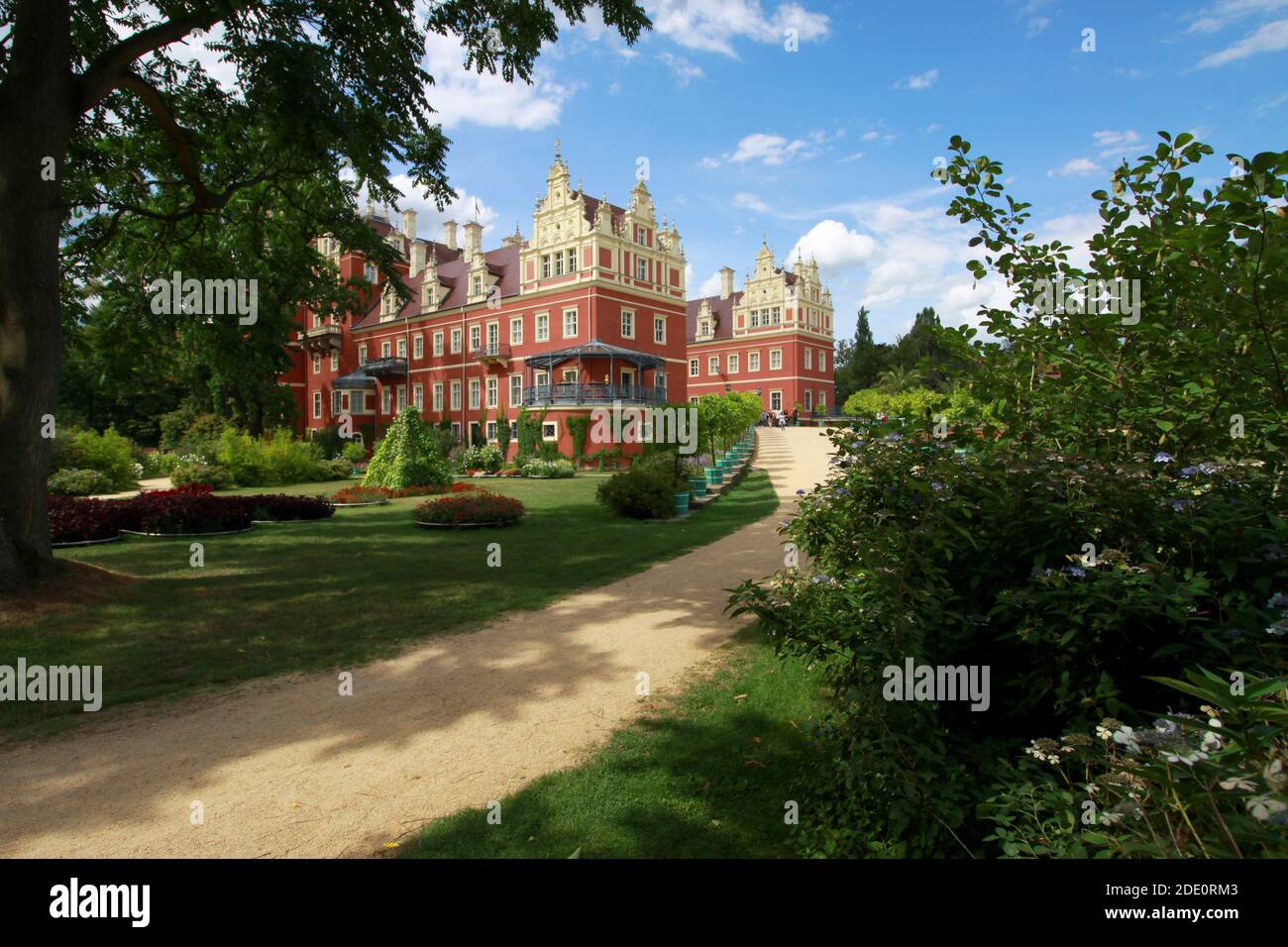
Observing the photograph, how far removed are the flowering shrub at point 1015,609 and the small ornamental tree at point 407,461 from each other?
19.7m

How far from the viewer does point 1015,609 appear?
2.87 m

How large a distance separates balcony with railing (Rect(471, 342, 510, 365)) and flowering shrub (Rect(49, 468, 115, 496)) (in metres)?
23.2

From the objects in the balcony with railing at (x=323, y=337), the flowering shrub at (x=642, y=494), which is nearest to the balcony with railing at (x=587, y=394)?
the balcony with railing at (x=323, y=337)

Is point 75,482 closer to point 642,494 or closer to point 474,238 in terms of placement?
point 642,494

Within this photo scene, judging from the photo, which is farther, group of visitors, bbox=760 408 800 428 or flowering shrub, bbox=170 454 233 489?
group of visitors, bbox=760 408 800 428

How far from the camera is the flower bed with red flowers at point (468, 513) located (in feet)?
47.2

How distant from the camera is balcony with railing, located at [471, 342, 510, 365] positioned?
42406mm

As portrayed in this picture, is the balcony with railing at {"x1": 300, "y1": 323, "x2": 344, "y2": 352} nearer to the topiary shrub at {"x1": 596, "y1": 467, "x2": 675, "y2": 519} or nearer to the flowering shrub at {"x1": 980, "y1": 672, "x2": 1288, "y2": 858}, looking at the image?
the topiary shrub at {"x1": 596, "y1": 467, "x2": 675, "y2": 519}

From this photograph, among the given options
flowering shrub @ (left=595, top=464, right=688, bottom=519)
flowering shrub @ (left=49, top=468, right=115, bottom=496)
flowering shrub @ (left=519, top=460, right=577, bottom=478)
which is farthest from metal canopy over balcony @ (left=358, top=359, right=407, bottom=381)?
flowering shrub @ (left=595, top=464, right=688, bottom=519)

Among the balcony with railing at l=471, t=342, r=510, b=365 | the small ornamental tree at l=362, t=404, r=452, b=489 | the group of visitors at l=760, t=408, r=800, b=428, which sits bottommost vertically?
the small ornamental tree at l=362, t=404, r=452, b=489

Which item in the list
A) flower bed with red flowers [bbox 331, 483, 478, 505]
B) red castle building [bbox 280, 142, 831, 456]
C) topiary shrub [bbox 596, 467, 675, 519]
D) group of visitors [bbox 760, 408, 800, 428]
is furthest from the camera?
group of visitors [bbox 760, 408, 800, 428]

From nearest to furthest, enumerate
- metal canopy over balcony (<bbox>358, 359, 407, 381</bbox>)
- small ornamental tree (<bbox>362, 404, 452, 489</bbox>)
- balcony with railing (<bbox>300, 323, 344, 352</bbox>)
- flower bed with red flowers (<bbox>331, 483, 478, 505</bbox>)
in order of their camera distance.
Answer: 1. flower bed with red flowers (<bbox>331, 483, 478, 505</bbox>)
2. small ornamental tree (<bbox>362, 404, 452, 489</bbox>)
3. balcony with railing (<bbox>300, 323, 344, 352</bbox>)
4. metal canopy over balcony (<bbox>358, 359, 407, 381</bbox>)

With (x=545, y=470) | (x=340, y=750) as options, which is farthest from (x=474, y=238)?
(x=340, y=750)
